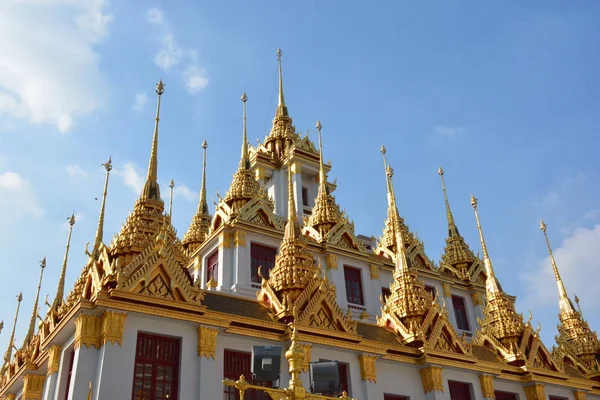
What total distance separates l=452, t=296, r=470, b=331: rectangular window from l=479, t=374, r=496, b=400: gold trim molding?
31.5 feet

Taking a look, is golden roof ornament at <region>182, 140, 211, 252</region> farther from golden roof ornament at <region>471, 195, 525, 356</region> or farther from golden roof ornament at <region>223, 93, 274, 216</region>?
golden roof ornament at <region>471, 195, 525, 356</region>

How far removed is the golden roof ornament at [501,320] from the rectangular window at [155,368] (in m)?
15.1

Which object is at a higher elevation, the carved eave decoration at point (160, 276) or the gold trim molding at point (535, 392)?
the carved eave decoration at point (160, 276)

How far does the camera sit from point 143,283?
55.4 ft

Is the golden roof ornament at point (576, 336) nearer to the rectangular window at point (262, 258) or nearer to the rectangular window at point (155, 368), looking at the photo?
the rectangular window at point (262, 258)

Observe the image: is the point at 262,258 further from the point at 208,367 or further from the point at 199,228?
the point at 208,367

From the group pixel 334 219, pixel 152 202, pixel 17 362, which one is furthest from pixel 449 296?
pixel 17 362

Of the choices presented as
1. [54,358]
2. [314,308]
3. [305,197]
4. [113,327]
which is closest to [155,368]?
[113,327]

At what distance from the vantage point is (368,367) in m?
19.9

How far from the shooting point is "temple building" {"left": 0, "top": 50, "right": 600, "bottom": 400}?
52.4ft

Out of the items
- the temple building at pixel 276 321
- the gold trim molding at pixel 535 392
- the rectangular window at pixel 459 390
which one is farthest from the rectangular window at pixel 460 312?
the rectangular window at pixel 459 390

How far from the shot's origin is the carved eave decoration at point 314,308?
19.5 metres

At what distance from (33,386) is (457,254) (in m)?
24.8

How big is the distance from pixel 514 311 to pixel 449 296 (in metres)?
5.54
